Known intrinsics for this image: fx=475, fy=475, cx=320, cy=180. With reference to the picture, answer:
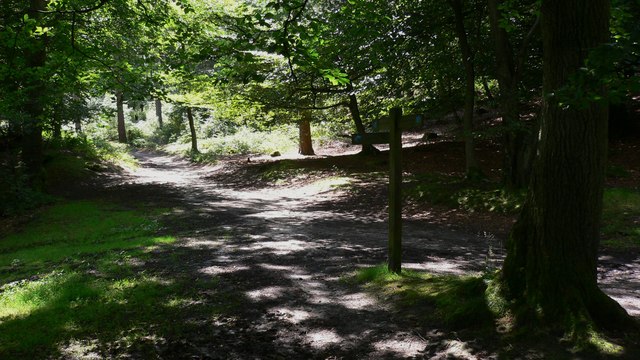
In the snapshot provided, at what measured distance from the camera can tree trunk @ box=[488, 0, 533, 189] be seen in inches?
495

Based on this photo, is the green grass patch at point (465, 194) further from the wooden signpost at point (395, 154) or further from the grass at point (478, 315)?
the grass at point (478, 315)

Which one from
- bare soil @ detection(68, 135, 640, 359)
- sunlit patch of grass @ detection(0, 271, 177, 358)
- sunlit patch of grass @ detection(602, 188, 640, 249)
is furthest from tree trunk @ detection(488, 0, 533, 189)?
sunlit patch of grass @ detection(0, 271, 177, 358)

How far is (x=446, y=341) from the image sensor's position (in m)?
4.36

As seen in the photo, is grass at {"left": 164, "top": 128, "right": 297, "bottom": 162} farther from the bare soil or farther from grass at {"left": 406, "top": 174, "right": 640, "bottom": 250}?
grass at {"left": 406, "top": 174, "right": 640, "bottom": 250}

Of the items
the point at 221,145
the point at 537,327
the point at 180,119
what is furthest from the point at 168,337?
the point at 180,119

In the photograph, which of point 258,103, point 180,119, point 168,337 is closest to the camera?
point 168,337

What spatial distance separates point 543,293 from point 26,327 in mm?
5355

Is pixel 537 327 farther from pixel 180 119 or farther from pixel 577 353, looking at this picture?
pixel 180 119

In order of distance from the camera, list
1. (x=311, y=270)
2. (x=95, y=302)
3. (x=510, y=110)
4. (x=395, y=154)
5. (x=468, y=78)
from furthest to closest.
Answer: (x=468, y=78), (x=510, y=110), (x=311, y=270), (x=395, y=154), (x=95, y=302)

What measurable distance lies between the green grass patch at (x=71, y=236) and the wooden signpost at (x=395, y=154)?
5.45 metres

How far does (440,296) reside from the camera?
5250 millimetres

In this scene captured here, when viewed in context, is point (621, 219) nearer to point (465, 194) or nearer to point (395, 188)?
point (465, 194)

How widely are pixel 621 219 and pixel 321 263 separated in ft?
22.8

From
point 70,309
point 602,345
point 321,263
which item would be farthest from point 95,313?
point 602,345
